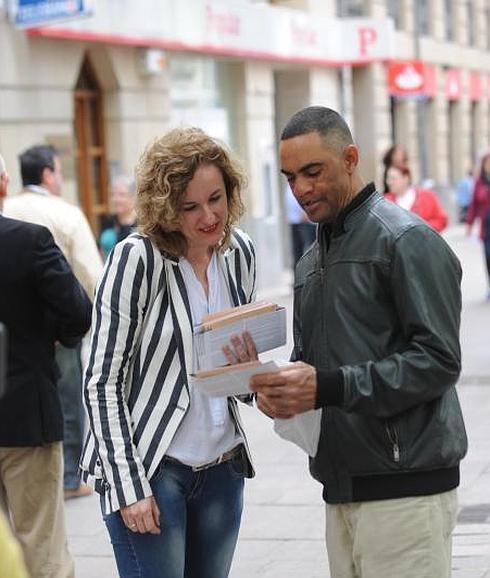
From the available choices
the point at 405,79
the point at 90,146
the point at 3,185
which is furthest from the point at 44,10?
the point at 405,79

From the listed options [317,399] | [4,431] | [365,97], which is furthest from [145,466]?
[365,97]

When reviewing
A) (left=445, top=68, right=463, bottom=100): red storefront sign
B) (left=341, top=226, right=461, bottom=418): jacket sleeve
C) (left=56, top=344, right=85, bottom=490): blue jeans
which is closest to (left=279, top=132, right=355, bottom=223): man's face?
(left=341, top=226, right=461, bottom=418): jacket sleeve

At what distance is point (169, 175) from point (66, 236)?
3.83 meters

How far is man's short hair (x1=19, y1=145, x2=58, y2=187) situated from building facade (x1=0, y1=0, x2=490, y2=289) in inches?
220

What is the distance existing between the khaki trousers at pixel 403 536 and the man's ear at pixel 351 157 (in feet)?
2.54

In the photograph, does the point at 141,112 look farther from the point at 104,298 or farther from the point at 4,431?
the point at 104,298

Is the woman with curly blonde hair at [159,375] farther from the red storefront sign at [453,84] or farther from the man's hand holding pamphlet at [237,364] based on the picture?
the red storefront sign at [453,84]

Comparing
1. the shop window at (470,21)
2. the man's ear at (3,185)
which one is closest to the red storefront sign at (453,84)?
the shop window at (470,21)

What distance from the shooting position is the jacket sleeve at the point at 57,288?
5.26 metres

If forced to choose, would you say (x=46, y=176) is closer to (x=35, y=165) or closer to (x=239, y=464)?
(x=35, y=165)

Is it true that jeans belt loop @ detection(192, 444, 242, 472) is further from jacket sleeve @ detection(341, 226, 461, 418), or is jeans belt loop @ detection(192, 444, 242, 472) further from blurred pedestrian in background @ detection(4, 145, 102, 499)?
blurred pedestrian in background @ detection(4, 145, 102, 499)

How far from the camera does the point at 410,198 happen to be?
38.6 feet

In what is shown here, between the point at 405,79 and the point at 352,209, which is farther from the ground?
the point at 405,79

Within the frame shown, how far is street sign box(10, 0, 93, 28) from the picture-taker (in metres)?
15.0
